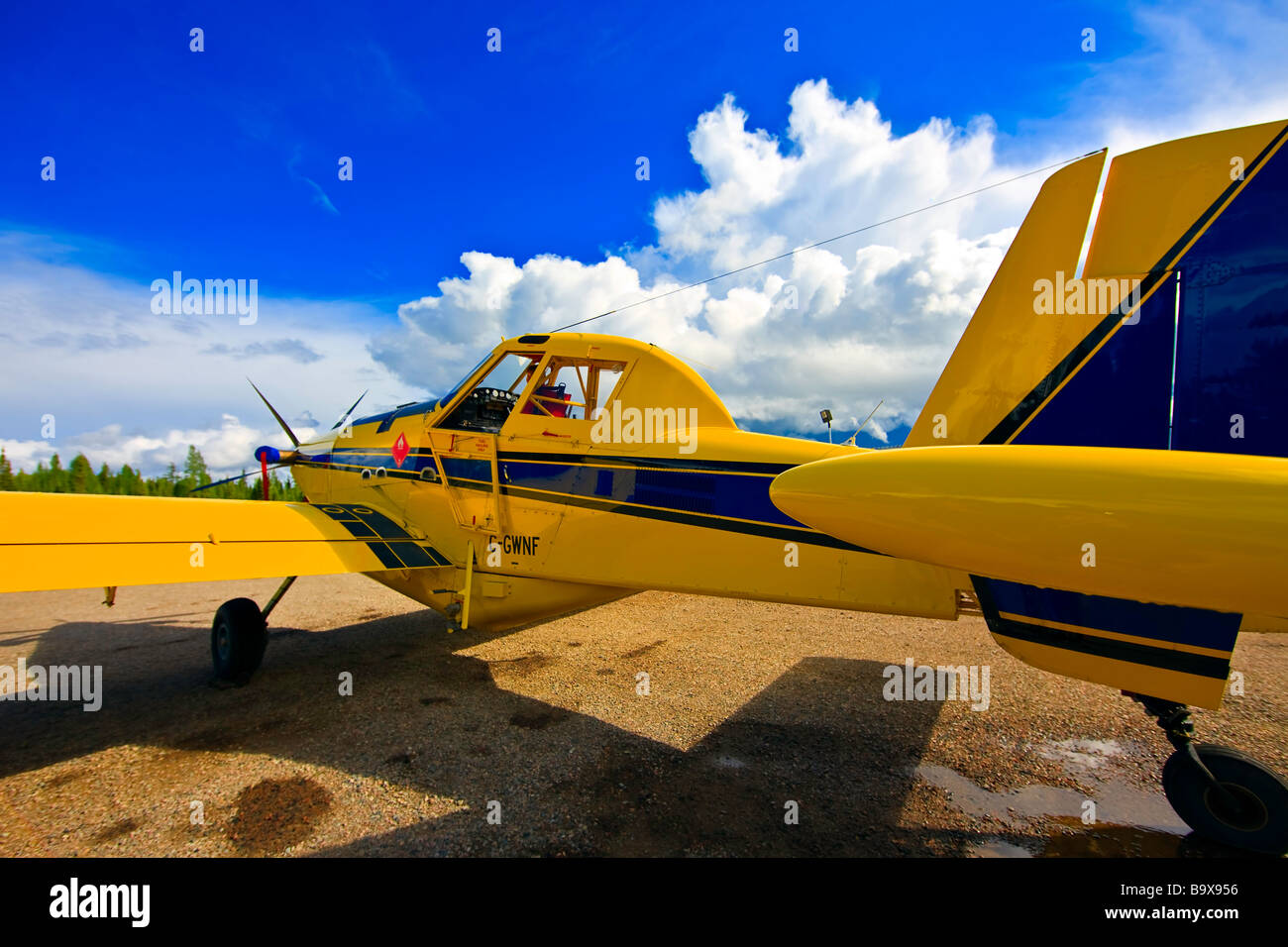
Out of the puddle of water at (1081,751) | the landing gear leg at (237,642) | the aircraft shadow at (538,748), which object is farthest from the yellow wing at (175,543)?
the puddle of water at (1081,751)

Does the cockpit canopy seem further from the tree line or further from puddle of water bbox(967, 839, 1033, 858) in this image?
the tree line

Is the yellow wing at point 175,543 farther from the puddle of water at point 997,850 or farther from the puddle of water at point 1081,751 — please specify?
the puddle of water at point 1081,751

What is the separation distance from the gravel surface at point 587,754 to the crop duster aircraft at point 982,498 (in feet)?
2.98

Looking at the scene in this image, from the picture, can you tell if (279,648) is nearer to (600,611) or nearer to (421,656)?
(421,656)

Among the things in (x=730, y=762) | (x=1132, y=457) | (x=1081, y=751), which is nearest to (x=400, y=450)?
(x=730, y=762)

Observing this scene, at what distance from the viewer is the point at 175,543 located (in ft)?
14.7

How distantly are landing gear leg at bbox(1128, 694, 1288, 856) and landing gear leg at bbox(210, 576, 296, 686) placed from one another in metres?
7.45

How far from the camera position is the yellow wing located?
384 cm

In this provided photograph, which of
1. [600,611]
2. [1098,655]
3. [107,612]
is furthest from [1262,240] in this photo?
[107,612]

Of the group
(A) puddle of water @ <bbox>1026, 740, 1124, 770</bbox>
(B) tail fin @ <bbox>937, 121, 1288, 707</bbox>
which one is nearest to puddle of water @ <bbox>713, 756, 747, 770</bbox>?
(B) tail fin @ <bbox>937, 121, 1288, 707</bbox>

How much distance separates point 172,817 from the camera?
10.9ft

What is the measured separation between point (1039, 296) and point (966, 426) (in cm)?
88

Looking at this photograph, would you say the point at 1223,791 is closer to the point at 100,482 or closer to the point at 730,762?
the point at 730,762

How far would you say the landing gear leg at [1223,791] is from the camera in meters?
3.02
